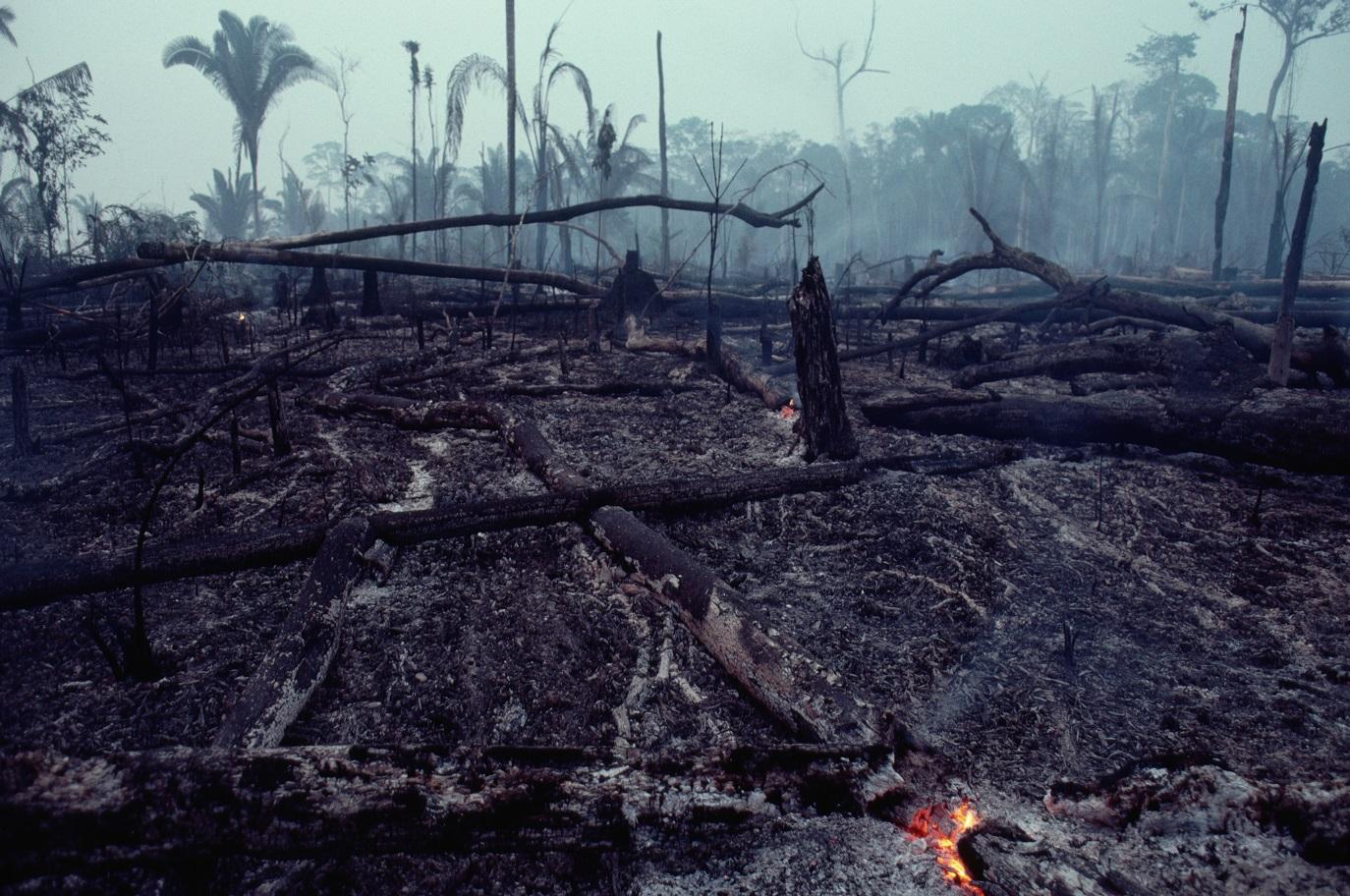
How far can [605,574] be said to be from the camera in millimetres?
3578

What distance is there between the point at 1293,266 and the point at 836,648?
23.9 feet

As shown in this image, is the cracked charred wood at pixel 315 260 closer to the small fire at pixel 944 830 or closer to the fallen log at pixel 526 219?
the fallen log at pixel 526 219

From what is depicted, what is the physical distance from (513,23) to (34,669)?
24.1m

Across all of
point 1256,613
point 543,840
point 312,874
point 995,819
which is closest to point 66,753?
point 312,874

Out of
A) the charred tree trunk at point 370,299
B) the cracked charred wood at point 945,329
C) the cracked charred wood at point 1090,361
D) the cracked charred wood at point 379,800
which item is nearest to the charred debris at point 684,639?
the cracked charred wood at point 379,800

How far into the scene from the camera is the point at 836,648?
304 centimetres

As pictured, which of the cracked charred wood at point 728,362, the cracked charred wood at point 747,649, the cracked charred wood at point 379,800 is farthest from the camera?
the cracked charred wood at point 728,362

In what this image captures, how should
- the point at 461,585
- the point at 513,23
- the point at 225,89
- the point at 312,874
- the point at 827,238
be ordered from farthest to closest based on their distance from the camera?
the point at 827,238 < the point at 225,89 < the point at 513,23 < the point at 461,585 < the point at 312,874

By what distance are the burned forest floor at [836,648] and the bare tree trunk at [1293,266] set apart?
2843 mm

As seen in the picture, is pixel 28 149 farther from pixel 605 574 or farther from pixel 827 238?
pixel 827 238

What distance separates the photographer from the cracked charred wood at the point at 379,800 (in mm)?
1387

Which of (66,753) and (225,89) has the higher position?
(225,89)

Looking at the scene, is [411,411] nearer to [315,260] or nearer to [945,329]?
[315,260]

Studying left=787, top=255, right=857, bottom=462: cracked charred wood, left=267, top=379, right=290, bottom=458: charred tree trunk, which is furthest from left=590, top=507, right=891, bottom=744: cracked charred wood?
left=267, top=379, right=290, bottom=458: charred tree trunk
